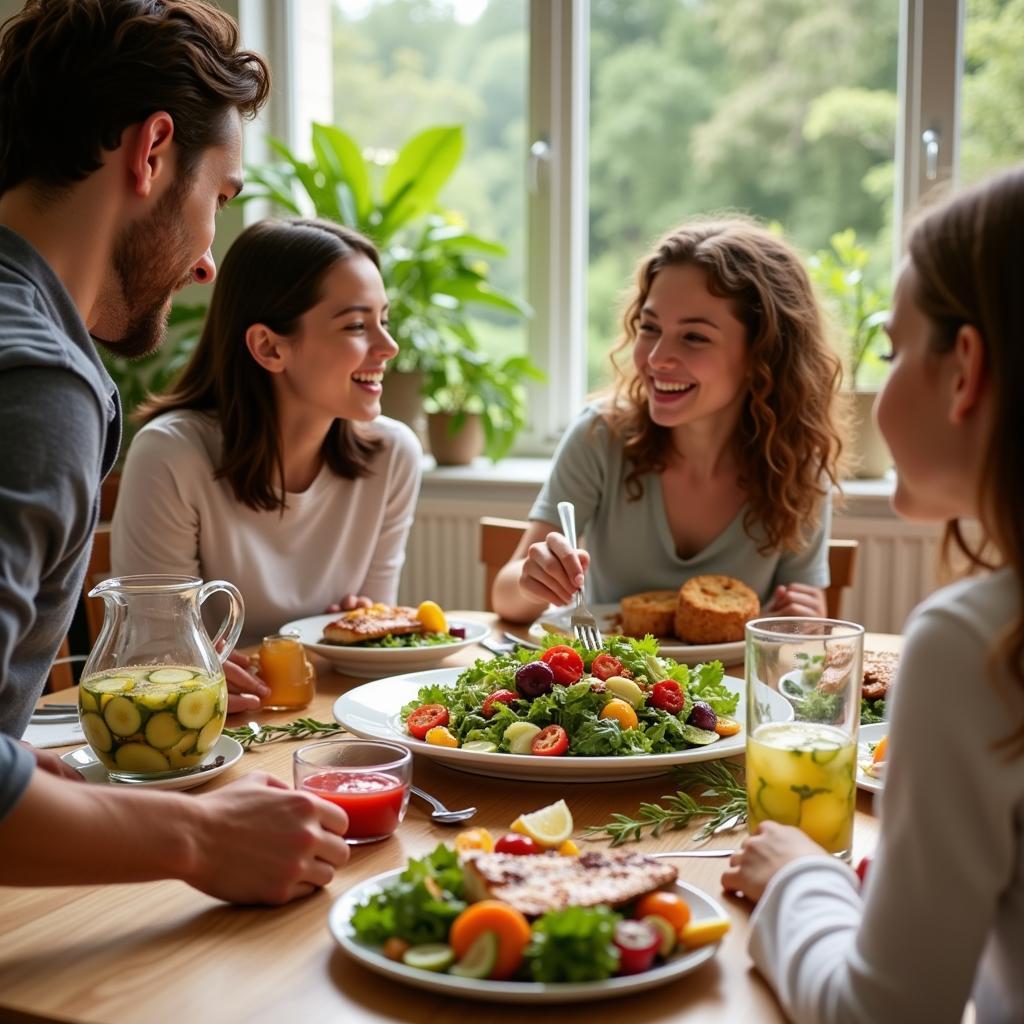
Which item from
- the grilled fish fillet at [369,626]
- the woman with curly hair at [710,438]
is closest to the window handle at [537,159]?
the woman with curly hair at [710,438]

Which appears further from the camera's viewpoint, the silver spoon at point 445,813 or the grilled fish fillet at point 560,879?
the silver spoon at point 445,813

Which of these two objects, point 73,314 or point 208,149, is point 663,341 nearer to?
point 208,149

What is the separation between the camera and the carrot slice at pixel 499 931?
888 millimetres

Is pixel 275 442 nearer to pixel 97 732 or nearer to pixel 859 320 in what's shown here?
pixel 97 732

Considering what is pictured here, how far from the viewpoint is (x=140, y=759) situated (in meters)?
1.34

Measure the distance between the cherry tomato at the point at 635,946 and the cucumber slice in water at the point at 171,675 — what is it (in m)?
0.64

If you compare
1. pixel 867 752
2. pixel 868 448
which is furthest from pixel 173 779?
pixel 868 448

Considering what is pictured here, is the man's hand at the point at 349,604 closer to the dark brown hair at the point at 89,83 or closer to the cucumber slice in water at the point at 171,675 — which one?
the cucumber slice in water at the point at 171,675

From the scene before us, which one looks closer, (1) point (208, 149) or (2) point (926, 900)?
(2) point (926, 900)

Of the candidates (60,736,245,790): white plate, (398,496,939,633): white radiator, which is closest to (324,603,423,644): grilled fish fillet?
(60,736,245,790): white plate

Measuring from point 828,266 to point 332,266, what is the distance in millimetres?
1801

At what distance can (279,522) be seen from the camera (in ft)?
8.12

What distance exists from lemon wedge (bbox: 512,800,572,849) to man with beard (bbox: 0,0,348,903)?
0.58ft

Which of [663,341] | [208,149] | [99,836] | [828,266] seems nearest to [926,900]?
[99,836]
